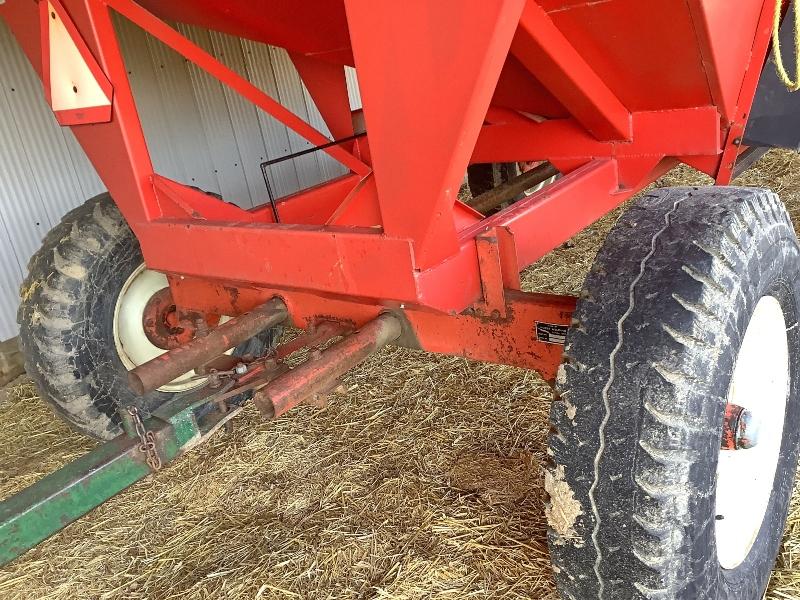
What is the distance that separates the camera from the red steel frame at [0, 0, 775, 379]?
150cm

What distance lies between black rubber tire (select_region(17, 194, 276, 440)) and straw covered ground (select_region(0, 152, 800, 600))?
47 centimetres

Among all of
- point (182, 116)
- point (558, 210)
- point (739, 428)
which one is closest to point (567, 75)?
point (558, 210)

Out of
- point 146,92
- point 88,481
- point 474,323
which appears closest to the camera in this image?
point 88,481

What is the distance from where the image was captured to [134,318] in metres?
2.97

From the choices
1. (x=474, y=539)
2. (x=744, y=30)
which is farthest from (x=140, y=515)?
(x=744, y=30)

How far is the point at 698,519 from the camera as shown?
1.43 meters

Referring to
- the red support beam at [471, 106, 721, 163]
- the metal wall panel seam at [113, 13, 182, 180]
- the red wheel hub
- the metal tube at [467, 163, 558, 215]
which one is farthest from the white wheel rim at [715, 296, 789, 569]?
the metal wall panel seam at [113, 13, 182, 180]

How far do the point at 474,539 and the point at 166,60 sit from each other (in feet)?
14.8

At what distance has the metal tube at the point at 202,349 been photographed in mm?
1888

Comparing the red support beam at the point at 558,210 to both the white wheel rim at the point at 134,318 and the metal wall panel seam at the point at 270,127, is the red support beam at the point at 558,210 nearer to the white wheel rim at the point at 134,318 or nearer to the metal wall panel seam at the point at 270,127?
the white wheel rim at the point at 134,318

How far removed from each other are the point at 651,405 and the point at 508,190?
2.74 meters

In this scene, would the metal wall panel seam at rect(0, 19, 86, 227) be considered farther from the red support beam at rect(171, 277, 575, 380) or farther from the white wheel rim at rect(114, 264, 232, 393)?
the red support beam at rect(171, 277, 575, 380)

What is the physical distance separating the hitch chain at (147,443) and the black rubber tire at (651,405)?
1.07 metres

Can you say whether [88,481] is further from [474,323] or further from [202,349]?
[474,323]
